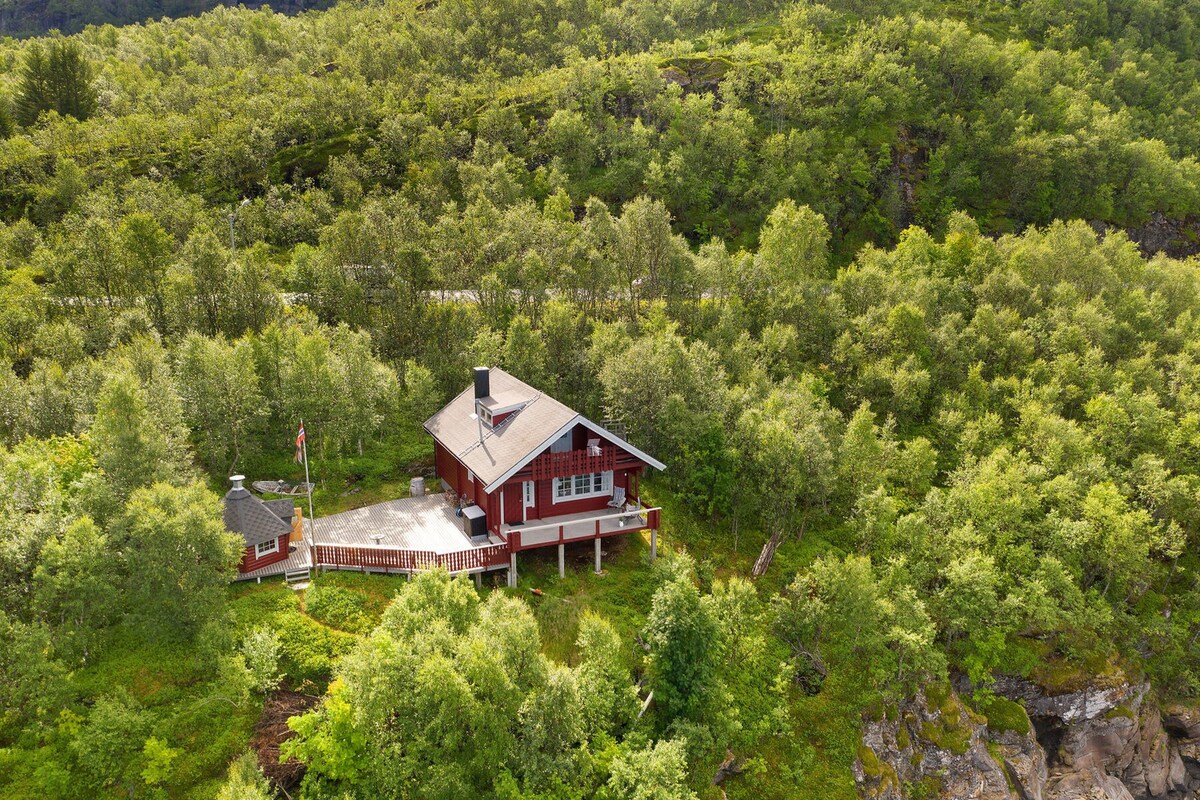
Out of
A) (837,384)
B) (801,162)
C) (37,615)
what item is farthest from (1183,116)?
(37,615)

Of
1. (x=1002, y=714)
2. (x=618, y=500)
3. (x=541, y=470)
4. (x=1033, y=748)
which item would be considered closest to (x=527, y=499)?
(x=541, y=470)

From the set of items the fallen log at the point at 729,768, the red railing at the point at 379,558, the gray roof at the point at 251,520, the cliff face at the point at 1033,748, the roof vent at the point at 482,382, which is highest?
the roof vent at the point at 482,382

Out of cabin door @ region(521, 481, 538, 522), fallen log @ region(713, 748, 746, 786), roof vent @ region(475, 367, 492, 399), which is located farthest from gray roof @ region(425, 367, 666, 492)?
fallen log @ region(713, 748, 746, 786)

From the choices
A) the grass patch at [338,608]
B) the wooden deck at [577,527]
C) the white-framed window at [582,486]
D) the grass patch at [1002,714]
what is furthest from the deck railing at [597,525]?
the grass patch at [1002,714]

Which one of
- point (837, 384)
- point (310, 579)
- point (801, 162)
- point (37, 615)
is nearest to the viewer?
point (37, 615)

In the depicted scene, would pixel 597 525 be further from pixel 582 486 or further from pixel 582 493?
pixel 582 486

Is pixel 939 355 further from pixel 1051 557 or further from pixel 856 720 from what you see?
pixel 856 720

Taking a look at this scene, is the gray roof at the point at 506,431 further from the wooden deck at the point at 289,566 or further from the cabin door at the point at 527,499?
the wooden deck at the point at 289,566
